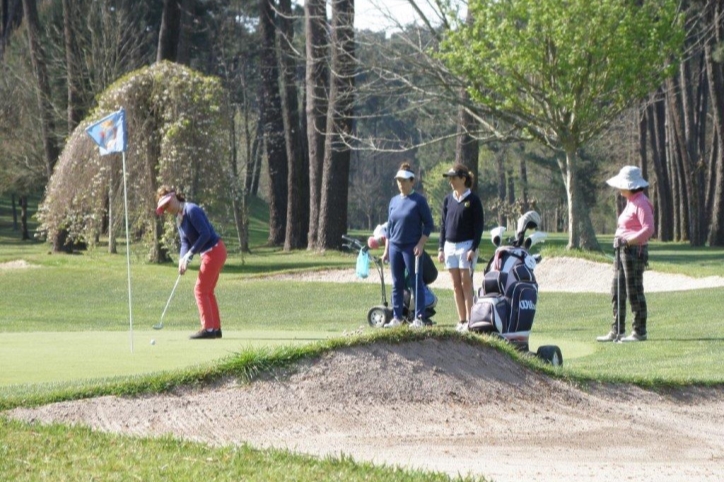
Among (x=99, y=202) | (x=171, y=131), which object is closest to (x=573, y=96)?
(x=171, y=131)

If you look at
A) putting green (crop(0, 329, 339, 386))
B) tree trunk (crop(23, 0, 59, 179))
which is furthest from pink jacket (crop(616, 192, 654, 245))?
tree trunk (crop(23, 0, 59, 179))

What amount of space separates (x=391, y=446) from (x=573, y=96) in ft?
78.2

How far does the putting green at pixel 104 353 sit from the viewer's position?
1020cm

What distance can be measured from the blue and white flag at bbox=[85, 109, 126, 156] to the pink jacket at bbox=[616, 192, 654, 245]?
20.3ft

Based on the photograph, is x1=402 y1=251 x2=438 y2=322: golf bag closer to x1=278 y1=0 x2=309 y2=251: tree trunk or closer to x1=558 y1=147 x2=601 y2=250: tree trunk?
x1=558 y1=147 x2=601 y2=250: tree trunk

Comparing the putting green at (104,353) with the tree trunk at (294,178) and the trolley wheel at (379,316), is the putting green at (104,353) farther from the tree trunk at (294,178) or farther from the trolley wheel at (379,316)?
the tree trunk at (294,178)

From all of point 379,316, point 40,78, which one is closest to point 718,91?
point 40,78

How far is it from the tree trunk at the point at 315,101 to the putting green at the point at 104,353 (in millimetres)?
21341

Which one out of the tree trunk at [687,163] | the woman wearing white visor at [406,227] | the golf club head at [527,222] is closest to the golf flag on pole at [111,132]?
the woman wearing white visor at [406,227]

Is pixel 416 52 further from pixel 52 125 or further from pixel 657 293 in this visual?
pixel 52 125

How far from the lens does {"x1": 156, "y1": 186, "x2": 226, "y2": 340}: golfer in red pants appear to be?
13.4 meters

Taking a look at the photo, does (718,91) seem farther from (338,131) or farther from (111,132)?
(111,132)

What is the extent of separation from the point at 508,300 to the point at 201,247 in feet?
13.0

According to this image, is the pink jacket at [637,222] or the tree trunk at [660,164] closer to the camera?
the pink jacket at [637,222]
